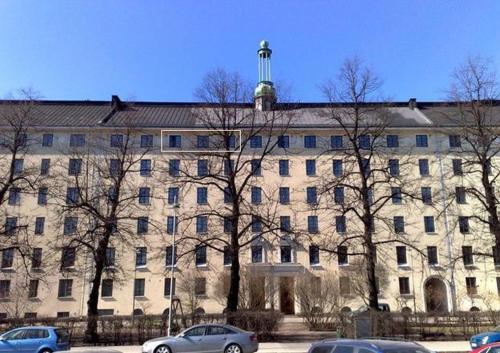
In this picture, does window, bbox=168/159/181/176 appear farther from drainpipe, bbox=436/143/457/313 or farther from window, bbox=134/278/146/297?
drainpipe, bbox=436/143/457/313

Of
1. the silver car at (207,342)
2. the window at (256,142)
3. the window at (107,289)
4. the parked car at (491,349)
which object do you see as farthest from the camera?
the window at (256,142)

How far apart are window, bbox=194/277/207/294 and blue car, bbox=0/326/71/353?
84.4 feet

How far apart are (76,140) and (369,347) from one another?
4630cm

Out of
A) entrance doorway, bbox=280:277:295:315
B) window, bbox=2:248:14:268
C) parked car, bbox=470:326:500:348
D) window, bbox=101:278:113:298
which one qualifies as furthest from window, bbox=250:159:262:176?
window, bbox=2:248:14:268

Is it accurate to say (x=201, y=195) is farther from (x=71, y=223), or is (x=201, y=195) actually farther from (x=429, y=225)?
(x=429, y=225)

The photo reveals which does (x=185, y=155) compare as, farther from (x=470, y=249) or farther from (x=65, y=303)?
(x=470, y=249)

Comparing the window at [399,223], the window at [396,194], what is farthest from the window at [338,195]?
the window at [399,223]

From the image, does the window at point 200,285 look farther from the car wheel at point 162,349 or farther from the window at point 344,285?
the car wheel at point 162,349

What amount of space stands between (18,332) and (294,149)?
3552 cm

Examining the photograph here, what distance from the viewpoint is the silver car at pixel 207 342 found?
1778cm

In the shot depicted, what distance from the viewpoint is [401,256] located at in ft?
160

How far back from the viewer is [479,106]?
94.0ft

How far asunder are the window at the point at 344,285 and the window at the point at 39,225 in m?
30.6

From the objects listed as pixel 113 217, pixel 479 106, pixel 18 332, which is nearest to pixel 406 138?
pixel 479 106
